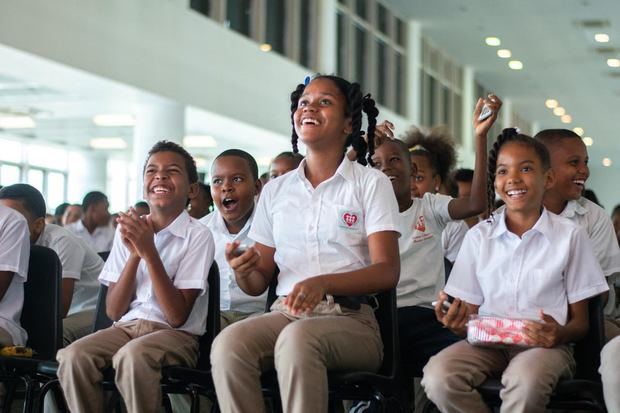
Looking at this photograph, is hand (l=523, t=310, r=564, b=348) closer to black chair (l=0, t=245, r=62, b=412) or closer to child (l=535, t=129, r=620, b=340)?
child (l=535, t=129, r=620, b=340)

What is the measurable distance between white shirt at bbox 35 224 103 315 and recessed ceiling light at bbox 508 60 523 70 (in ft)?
60.7

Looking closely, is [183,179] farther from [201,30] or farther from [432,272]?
[201,30]

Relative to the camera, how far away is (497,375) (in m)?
3.11

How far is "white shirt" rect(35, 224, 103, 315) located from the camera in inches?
187

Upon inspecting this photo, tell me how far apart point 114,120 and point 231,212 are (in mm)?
13918

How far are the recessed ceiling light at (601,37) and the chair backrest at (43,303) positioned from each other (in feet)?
56.0

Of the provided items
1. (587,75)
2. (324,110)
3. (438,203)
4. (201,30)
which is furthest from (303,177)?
(587,75)

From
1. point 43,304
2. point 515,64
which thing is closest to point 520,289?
point 43,304

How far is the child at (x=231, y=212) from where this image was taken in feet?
13.8

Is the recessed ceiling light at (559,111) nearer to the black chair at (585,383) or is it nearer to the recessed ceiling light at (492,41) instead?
the recessed ceiling light at (492,41)

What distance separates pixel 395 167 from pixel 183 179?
3.11 ft

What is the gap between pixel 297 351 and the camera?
289 centimetres

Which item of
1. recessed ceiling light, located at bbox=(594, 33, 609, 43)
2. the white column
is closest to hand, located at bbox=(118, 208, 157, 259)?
the white column

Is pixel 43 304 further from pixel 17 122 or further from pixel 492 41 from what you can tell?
pixel 492 41
